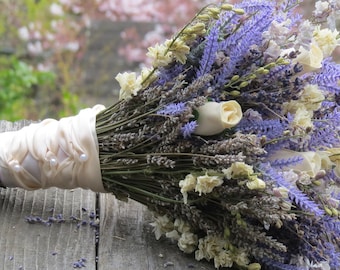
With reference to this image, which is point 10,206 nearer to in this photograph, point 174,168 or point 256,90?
point 174,168

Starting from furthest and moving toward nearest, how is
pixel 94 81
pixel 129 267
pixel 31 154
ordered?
1. pixel 94 81
2. pixel 31 154
3. pixel 129 267

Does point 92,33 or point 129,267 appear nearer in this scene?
point 129,267

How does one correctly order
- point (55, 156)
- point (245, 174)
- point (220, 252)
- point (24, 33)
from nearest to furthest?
point (245, 174), point (220, 252), point (55, 156), point (24, 33)

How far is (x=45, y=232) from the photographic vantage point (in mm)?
1549

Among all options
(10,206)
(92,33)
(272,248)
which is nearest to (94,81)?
(92,33)

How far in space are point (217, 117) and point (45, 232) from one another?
45 cm

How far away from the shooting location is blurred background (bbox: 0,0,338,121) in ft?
14.4

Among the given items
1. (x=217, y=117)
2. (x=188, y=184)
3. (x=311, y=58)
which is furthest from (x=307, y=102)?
(x=188, y=184)

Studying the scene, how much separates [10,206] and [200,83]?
0.56m

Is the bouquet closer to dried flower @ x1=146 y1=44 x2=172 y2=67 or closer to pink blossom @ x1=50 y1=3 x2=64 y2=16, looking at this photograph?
dried flower @ x1=146 y1=44 x2=172 y2=67

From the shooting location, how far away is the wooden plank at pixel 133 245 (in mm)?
1468

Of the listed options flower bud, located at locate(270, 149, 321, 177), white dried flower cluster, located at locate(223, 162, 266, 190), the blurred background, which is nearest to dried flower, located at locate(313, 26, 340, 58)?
flower bud, located at locate(270, 149, 321, 177)

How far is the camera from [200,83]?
1.45m

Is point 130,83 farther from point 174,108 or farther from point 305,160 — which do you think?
point 305,160
